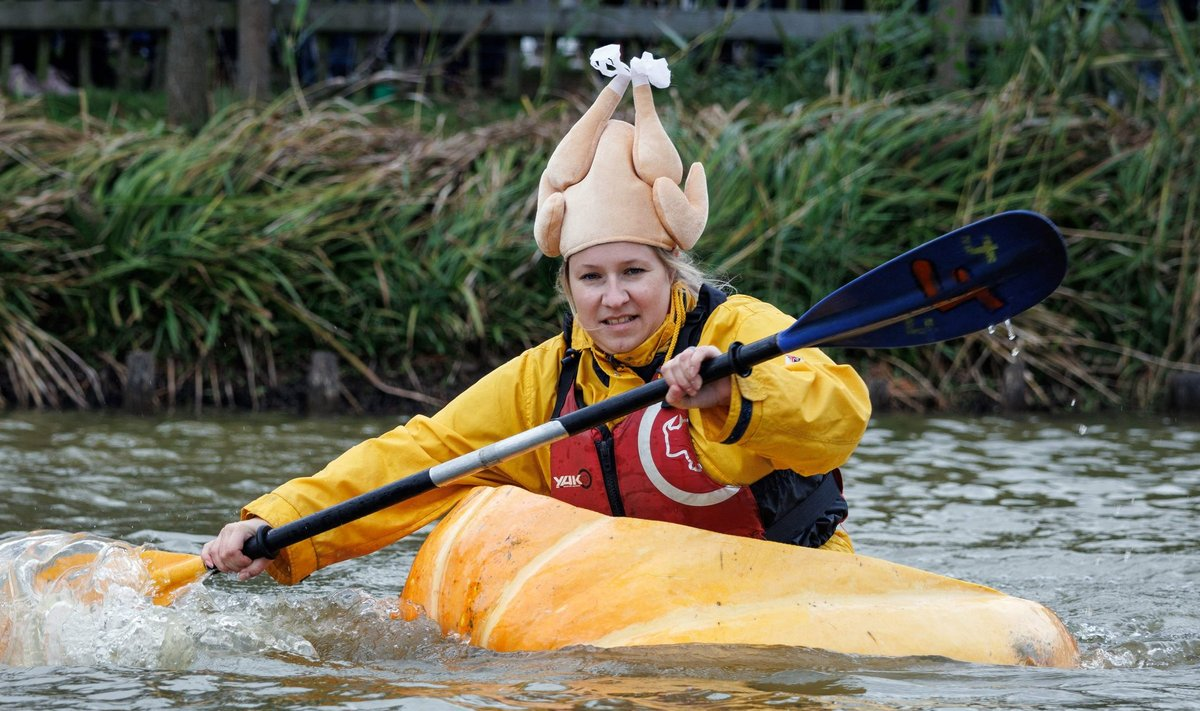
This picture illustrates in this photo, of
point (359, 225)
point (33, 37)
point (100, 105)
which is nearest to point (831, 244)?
point (359, 225)

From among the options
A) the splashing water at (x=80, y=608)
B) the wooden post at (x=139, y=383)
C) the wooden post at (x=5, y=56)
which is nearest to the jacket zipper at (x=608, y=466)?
the splashing water at (x=80, y=608)

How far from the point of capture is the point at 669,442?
10.6 ft

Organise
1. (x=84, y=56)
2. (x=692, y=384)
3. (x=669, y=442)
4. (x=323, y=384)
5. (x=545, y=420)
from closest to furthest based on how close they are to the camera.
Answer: (x=692, y=384) < (x=669, y=442) < (x=545, y=420) < (x=323, y=384) < (x=84, y=56)

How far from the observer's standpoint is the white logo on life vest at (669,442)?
3.23m

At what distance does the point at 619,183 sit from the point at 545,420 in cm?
58

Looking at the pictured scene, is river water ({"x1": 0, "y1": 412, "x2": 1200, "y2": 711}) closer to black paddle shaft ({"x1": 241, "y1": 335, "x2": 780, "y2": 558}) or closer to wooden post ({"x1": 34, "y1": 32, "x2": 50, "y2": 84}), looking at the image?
black paddle shaft ({"x1": 241, "y1": 335, "x2": 780, "y2": 558})

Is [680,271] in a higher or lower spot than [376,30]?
lower

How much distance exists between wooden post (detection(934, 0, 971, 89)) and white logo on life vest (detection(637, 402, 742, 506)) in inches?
213

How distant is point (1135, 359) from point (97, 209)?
497cm

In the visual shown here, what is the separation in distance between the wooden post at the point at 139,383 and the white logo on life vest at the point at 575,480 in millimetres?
3780

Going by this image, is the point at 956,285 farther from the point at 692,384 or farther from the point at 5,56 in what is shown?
the point at 5,56

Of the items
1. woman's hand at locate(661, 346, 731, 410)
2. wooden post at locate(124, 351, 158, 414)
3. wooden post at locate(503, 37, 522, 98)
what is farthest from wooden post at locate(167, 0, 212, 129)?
woman's hand at locate(661, 346, 731, 410)

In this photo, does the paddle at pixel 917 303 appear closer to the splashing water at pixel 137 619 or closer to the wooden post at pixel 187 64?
the splashing water at pixel 137 619

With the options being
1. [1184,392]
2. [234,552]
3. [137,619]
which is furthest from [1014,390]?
[137,619]
